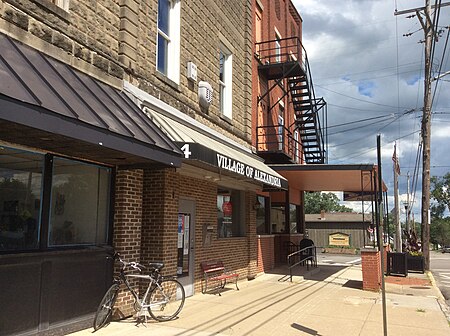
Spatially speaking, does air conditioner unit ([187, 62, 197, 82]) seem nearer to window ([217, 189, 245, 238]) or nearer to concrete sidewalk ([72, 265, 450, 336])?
window ([217, 189, 245, 238])

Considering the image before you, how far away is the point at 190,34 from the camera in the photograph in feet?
35.6

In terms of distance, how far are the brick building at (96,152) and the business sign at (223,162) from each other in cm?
3

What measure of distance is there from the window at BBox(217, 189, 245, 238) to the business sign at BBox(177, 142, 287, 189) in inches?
69.0

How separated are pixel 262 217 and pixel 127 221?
9.78 m

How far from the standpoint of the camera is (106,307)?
6941mm

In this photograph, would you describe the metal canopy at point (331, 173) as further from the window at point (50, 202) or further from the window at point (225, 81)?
the window at point (50, 202)

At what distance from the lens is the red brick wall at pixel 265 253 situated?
15270 millimetres

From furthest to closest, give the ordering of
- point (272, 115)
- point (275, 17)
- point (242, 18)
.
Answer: point (275, 17)
point (272, 115)
point (242, 18)

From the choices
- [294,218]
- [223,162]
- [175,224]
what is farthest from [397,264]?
[223,162]

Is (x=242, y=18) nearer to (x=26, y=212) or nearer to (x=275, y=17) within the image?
(x=275, y=17)

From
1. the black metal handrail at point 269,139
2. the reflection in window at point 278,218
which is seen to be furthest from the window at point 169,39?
the reflection in window at point 278,218

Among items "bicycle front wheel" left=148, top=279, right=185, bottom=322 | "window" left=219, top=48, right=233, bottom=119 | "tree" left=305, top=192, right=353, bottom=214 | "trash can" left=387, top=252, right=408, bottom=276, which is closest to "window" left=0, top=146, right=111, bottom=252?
"bicycle front wheel" left=148, top=279, right=185, bottom=322

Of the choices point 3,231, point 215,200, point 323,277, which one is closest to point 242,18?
point 215,200

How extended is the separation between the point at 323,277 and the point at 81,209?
10456mm
